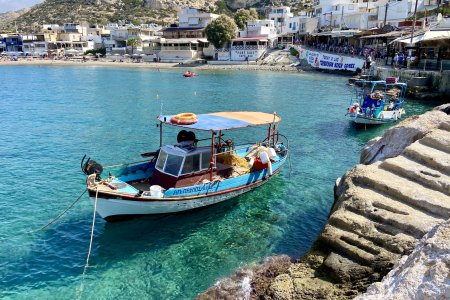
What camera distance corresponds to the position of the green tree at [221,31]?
90.6 m

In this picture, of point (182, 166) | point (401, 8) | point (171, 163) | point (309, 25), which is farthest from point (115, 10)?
point (182, 166)

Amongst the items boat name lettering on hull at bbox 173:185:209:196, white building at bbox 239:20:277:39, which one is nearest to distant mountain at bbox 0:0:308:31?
white building at bbox 239:20:277:39

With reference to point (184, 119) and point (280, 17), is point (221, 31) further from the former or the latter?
point (184, 119)

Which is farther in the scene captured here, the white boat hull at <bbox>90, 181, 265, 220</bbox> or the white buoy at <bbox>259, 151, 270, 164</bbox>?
the white buoy at <bbox>259, 151, 270, 164</bbox>

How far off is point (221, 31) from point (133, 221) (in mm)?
82660

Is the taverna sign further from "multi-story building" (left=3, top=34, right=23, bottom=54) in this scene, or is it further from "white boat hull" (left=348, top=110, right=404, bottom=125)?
"multi-story building" (left=3, top=34, right=23, bottom=54)

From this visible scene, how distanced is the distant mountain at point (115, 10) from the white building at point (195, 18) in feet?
152

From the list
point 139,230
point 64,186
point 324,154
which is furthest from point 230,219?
point 324,154

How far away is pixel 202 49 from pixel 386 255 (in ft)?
319

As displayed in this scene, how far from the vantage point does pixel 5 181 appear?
19.1 m

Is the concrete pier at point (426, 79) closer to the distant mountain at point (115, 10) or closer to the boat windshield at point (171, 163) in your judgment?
the boat windshield at point (171, 163)

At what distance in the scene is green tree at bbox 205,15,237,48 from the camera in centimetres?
9062

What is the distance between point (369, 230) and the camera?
9.83 metres

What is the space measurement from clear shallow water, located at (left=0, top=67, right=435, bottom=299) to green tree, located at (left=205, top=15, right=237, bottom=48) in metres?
56.7
